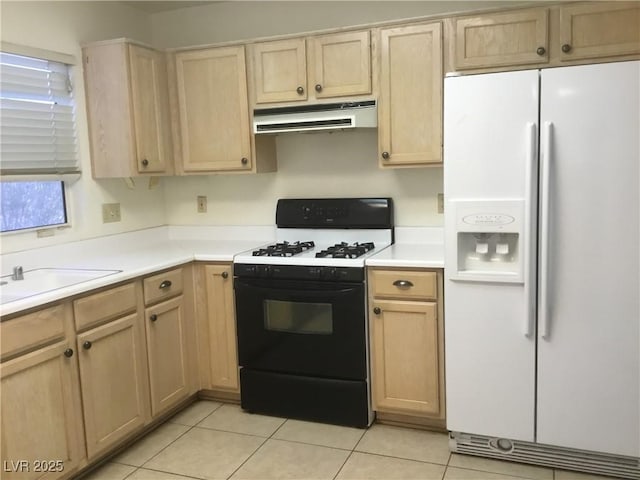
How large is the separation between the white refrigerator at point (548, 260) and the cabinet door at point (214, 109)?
4.38 feet

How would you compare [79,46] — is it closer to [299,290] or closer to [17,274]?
[17,274]

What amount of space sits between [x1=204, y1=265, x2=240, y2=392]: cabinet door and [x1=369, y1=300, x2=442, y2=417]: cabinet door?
31.7 inches

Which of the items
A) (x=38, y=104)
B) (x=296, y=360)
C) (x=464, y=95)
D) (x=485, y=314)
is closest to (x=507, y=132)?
(x=464, y=95)

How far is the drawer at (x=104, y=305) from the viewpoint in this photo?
8.05 feet

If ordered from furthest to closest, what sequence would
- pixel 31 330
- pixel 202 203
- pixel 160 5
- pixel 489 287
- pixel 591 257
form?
pixel 202 203 < pixel 160 5 < pixel 489 287 < pixel 591 257 < pixel 31 330

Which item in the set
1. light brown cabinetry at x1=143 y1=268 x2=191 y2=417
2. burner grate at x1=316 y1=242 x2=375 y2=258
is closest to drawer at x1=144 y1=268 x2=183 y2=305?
light brown cabinetry at x1=143 y1=268 x2=191 y2=417

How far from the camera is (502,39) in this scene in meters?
2.78

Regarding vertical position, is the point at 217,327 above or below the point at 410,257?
below

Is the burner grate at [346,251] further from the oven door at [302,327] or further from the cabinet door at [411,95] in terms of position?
the cabinet door at [411,95]

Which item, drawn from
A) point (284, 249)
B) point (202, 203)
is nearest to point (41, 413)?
point (284, 249)

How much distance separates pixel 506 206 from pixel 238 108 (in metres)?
1.66

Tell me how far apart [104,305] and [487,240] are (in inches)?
67.7

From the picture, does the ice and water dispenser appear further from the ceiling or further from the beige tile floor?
the ceiling

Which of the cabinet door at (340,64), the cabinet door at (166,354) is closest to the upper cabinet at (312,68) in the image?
the cabinet door at (340,64)
